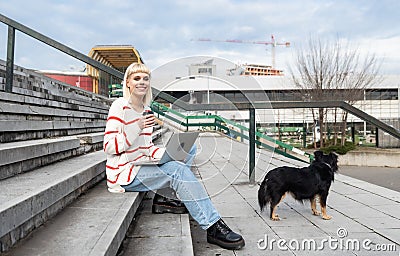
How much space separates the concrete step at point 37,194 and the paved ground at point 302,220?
97 cm

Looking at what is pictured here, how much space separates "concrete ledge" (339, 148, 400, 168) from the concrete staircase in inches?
499

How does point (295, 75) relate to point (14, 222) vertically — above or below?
above

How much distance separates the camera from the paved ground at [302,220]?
102 inches

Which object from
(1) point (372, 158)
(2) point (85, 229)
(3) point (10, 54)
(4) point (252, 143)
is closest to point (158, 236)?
(2) point (85, 229)

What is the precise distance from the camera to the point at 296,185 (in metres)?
3.22

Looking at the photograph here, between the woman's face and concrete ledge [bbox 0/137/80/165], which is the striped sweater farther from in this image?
concrete ledge [bbox 0/137/80/165]

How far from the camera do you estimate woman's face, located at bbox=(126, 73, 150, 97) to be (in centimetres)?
283

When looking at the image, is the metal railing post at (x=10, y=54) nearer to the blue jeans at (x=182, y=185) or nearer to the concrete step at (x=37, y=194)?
the concrete step at (x=37, y=194)

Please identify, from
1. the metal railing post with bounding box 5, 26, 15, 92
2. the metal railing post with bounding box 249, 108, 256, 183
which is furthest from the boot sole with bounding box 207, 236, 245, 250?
the metal railing post with bounding box 5, 26, 15, 92

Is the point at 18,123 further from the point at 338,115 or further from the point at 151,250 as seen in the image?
the point at 338,115

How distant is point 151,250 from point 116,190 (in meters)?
0.72

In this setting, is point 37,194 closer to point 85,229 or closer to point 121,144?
point 85,229

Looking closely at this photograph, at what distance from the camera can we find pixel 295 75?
67.2 ft

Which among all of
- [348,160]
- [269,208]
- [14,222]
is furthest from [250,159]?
[348,160]
